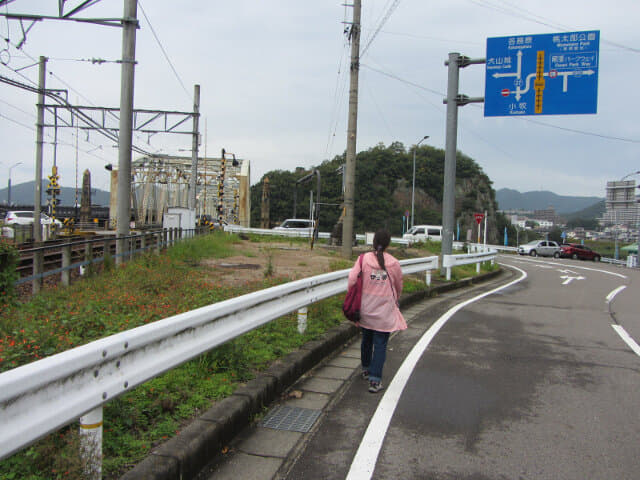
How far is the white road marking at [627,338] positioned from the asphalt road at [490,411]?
3cm

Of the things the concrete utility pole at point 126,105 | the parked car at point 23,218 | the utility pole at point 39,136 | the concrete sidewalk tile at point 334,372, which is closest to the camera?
the concrete sidewalk tile at point 334,372

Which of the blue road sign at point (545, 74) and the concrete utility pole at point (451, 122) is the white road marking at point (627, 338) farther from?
the blue road sign at point (545, 74)

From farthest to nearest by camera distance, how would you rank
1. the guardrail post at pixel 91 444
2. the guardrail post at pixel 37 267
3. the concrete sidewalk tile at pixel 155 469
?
the guardrail post at pixel 37 267
the concrete sidewalk tile at pixel 155 469
the guardrail post at pixel 91 444

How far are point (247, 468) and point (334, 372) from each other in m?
2.55

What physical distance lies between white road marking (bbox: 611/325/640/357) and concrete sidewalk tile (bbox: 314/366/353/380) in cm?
432

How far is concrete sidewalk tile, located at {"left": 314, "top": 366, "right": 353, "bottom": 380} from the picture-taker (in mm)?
5781

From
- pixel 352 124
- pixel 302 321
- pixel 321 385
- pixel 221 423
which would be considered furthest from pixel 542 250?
pixel 221 423

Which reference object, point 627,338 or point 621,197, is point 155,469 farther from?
point 621,197

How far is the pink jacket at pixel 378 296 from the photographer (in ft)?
17.5

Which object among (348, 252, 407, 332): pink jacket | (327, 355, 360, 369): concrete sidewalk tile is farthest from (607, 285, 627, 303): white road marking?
(348, 252, 407, 332): pink jacket

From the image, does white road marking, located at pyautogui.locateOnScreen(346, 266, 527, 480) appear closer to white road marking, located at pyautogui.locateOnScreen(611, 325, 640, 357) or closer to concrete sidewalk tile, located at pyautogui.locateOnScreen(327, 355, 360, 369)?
concrete sidewalk tile, located at pyautogui.locateOnScreen(327, 355, 360, 369)

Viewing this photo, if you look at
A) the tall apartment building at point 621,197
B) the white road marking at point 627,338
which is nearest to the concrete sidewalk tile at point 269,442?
the white road marking at point 627,338

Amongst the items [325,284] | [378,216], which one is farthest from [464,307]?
[378,216]

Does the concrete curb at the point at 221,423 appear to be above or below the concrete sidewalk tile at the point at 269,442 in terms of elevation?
above
